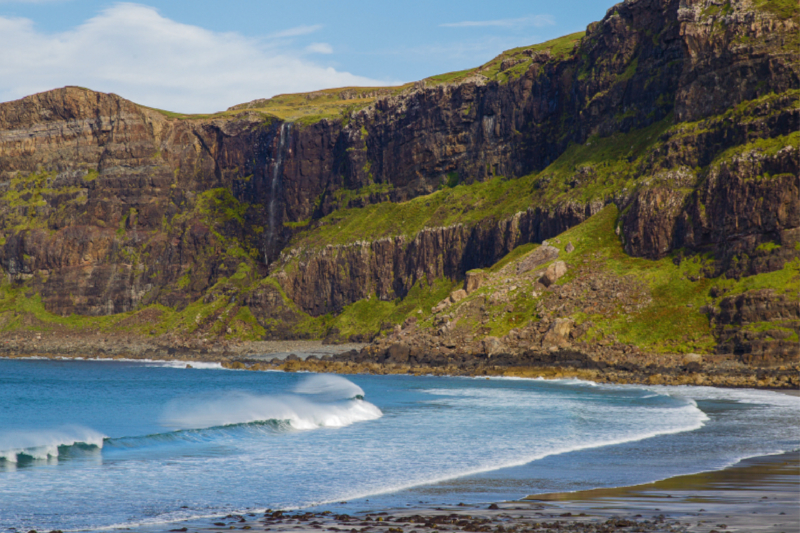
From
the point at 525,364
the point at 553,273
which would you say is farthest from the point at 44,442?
the point at 553,273

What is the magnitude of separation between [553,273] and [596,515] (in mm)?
93985

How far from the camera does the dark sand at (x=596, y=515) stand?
1551 cm

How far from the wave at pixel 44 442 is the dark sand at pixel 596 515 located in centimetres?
1210

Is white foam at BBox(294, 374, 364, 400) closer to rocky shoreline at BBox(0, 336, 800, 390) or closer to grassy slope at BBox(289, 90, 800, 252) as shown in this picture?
rocky shoreline at BBox(0, 336, 800, 390)

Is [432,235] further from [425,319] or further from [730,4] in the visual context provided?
[730,4]

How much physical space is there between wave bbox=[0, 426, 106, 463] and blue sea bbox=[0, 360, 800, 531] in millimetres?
84

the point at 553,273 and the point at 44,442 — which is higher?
the point at 553,273

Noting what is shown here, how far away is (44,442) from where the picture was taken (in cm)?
2723

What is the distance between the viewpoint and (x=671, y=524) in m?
15.8

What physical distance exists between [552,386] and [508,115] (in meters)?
117

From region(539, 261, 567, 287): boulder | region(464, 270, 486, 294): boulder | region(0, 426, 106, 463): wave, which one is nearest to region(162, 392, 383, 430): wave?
region(0, 426, 106, 463): wave

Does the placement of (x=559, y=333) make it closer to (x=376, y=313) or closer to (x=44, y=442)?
(x=376, y=313)

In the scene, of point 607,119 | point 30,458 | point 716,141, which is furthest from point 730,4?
point 30,458

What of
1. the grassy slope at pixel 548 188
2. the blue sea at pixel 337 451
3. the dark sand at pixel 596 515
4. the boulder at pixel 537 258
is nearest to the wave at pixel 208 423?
the blue sea at pixel 337 451
